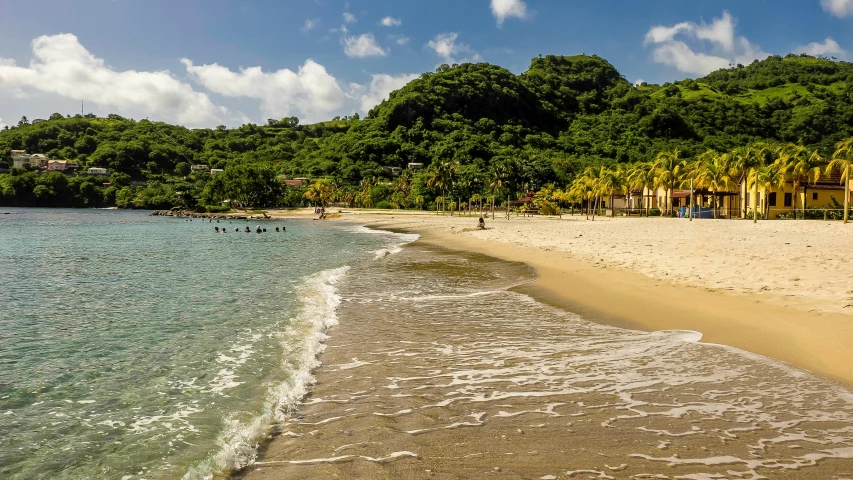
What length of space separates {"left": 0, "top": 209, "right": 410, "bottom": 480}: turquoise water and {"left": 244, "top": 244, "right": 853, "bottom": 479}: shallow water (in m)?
0.77

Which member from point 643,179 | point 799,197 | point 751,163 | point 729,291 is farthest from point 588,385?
point 643,179

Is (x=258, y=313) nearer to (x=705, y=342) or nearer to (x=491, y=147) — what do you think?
(x=705, y=342)

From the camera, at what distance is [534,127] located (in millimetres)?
166750

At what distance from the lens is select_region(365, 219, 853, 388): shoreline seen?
8062 millimetres

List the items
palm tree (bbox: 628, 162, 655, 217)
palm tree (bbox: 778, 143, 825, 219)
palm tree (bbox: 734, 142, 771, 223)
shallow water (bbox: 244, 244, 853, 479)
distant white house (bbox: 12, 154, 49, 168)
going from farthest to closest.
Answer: distant white house (bbox: 12, 154, 49, 168)
palm tree (bbox: 628, 162, 655, 217)
palm tree (bbox: 734, 142, 771, 223)
palm tree (bbox: 778, 143, 825, 219)
shallow water (bbox: 244, 244, 853, 479)

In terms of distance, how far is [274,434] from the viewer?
568 cm

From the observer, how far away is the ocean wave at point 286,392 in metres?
5.06

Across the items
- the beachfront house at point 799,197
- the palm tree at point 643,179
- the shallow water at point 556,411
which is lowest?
the shallow water at point 556,411

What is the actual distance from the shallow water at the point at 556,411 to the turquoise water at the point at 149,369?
77 cm

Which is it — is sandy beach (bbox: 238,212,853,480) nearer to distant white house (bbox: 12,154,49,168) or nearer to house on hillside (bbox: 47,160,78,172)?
house on hillside (bbox: 47,160,78,172)

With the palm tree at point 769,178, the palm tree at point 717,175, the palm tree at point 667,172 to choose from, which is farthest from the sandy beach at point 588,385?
the palm tree at point 667,172

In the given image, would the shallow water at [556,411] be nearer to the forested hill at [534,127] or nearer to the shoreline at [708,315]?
the shoreline at [708,315]

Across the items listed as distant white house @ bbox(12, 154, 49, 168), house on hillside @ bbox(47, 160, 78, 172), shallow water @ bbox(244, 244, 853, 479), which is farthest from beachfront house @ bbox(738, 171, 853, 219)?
distant white house @ bbox(12, 154, 49, 168)

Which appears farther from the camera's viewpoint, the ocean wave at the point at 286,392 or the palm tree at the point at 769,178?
the palm tree at the point at 769,178
